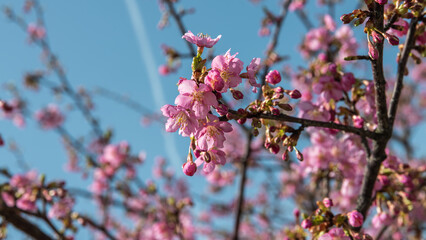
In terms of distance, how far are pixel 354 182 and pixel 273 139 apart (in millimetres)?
1218

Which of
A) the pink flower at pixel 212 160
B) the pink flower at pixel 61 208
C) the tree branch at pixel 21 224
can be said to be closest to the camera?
the pink flower at pixel 212 160

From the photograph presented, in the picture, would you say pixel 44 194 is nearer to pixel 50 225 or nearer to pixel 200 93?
pixel 50 225

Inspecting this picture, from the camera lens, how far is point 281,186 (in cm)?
624

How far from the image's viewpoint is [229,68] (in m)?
1.37

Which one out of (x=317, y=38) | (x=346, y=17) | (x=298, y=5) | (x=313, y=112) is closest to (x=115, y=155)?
(x=317, y=38)

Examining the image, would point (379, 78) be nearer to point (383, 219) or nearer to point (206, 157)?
point (206, 157)

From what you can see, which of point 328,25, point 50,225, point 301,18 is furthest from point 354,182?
point 301,18

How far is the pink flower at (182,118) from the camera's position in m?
1.37

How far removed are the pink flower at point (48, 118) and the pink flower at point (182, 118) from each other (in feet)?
23.4

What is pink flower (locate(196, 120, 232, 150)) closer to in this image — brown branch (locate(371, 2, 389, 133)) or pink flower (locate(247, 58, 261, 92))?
pink flower (locate(247, 58, 261, 92))

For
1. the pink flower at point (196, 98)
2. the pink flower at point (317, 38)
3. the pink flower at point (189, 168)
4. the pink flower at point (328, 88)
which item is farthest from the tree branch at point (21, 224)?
the pink flower at point (317, 38)

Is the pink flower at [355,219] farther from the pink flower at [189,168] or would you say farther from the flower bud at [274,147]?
the pink flower at [189,168]

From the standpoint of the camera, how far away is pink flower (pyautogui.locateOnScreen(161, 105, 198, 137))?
1373mm

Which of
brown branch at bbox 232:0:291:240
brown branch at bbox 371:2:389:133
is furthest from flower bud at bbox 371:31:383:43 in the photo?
brown branch at bbox 232:0:291:240
